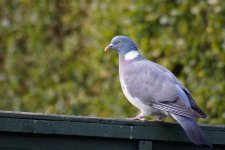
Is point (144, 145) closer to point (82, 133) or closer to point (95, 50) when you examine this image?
point (82, 133)

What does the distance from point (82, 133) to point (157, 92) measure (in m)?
1.12

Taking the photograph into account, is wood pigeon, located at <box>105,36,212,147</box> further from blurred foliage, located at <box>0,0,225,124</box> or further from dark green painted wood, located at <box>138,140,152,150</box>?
blurred foliage, located at <box>0,0,225,124</box>

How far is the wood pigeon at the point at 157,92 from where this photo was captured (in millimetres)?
4395

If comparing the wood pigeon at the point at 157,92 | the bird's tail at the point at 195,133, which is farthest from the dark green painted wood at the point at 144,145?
the wood pigeon at the point at 157,92

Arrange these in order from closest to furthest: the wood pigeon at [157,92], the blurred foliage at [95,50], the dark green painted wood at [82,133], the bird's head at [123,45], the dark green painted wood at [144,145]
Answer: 1. the dark green painted wood at [82,133]
2. the dark green painted wood at [144,145]
3. the wood pigeon at [157,92]
4. the bird's head at [123,45]
5. the blurred foliage at [95,50]

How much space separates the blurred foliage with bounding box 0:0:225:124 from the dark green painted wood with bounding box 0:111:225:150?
281cm

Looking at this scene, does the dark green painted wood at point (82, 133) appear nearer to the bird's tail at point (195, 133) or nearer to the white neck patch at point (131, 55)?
the bird's tail at point (195, 133)

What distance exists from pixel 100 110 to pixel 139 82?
3.38m

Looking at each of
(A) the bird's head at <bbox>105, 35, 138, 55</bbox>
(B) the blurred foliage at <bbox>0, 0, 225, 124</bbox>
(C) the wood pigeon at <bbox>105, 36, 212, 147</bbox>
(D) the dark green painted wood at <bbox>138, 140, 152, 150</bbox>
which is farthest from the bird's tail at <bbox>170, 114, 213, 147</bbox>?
(B) the blurred foliage at <bbox>0, 0, 225, 124</bbox>

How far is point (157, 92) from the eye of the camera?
15.1 feet

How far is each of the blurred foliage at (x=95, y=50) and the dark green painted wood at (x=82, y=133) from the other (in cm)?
281

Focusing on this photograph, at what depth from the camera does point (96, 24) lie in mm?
8391

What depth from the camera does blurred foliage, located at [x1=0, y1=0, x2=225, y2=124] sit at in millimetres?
6988

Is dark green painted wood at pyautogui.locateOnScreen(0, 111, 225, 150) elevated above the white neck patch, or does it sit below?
below
